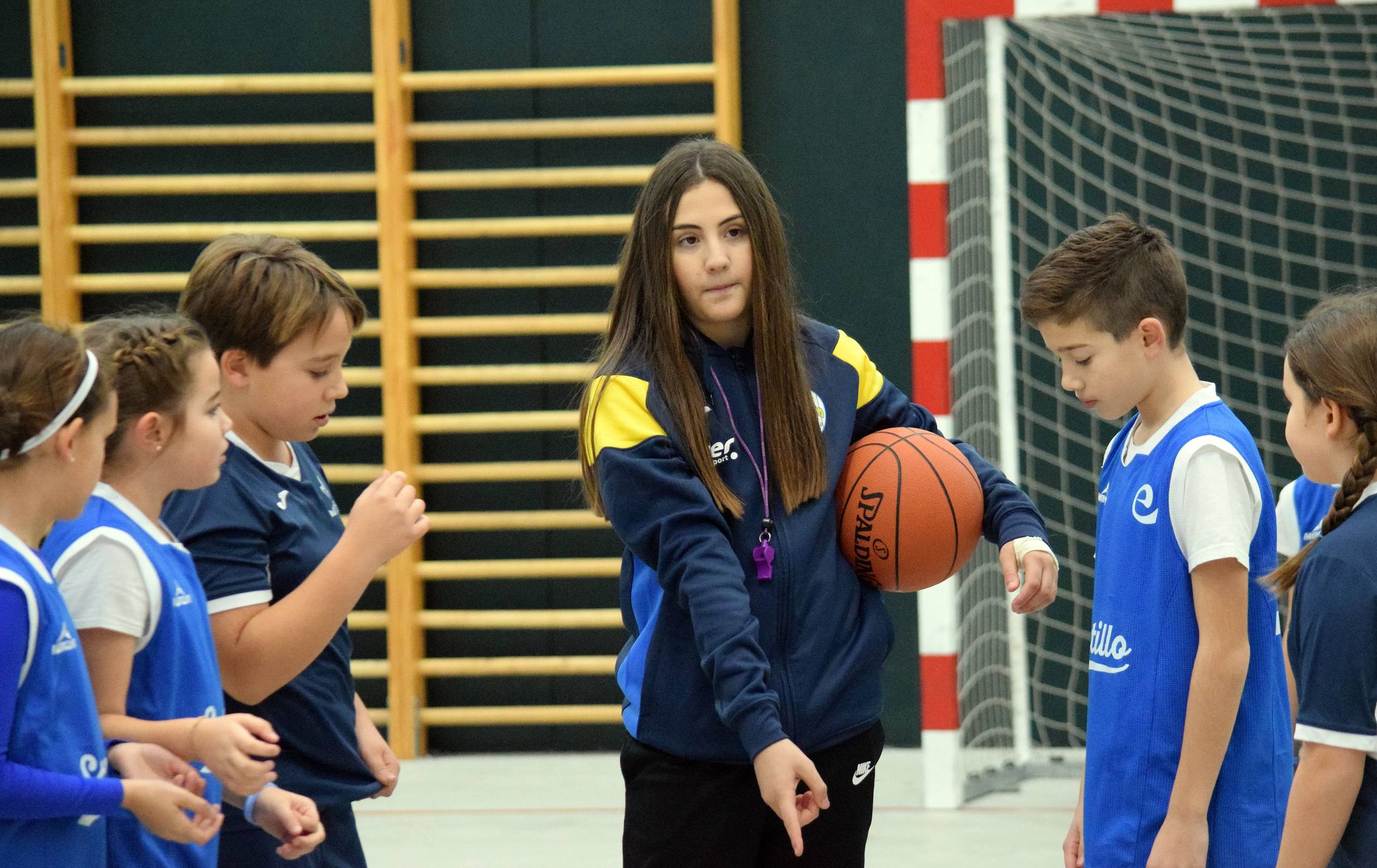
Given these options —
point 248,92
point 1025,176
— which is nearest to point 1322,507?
point 1025,176

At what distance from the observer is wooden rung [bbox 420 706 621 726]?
439 centimetres

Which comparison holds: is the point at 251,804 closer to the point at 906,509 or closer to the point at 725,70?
the point at 906,509

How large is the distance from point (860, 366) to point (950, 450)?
0.18 m

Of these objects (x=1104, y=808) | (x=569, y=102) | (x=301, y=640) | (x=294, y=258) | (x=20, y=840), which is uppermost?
(x=569, y=102)

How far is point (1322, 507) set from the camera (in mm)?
2660

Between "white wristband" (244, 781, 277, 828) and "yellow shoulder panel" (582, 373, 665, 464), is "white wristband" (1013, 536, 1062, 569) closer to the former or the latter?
"yellow shoulder panel" (582, 373, 665, 464)

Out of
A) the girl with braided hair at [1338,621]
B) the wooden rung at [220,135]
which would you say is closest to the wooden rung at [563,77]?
the wooden rung at [220,135]

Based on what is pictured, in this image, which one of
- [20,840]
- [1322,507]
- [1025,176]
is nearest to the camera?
[20,840]

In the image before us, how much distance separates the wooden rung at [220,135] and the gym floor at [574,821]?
6.81 feet

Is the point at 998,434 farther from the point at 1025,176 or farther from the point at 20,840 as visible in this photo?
the point at 20,840

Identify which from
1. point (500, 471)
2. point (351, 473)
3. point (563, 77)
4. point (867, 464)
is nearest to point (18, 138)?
point (351, 473)

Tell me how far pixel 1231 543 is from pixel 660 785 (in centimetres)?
78

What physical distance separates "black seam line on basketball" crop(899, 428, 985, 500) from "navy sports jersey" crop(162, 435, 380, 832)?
0.83 metres

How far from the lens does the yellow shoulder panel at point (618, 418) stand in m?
1.74
